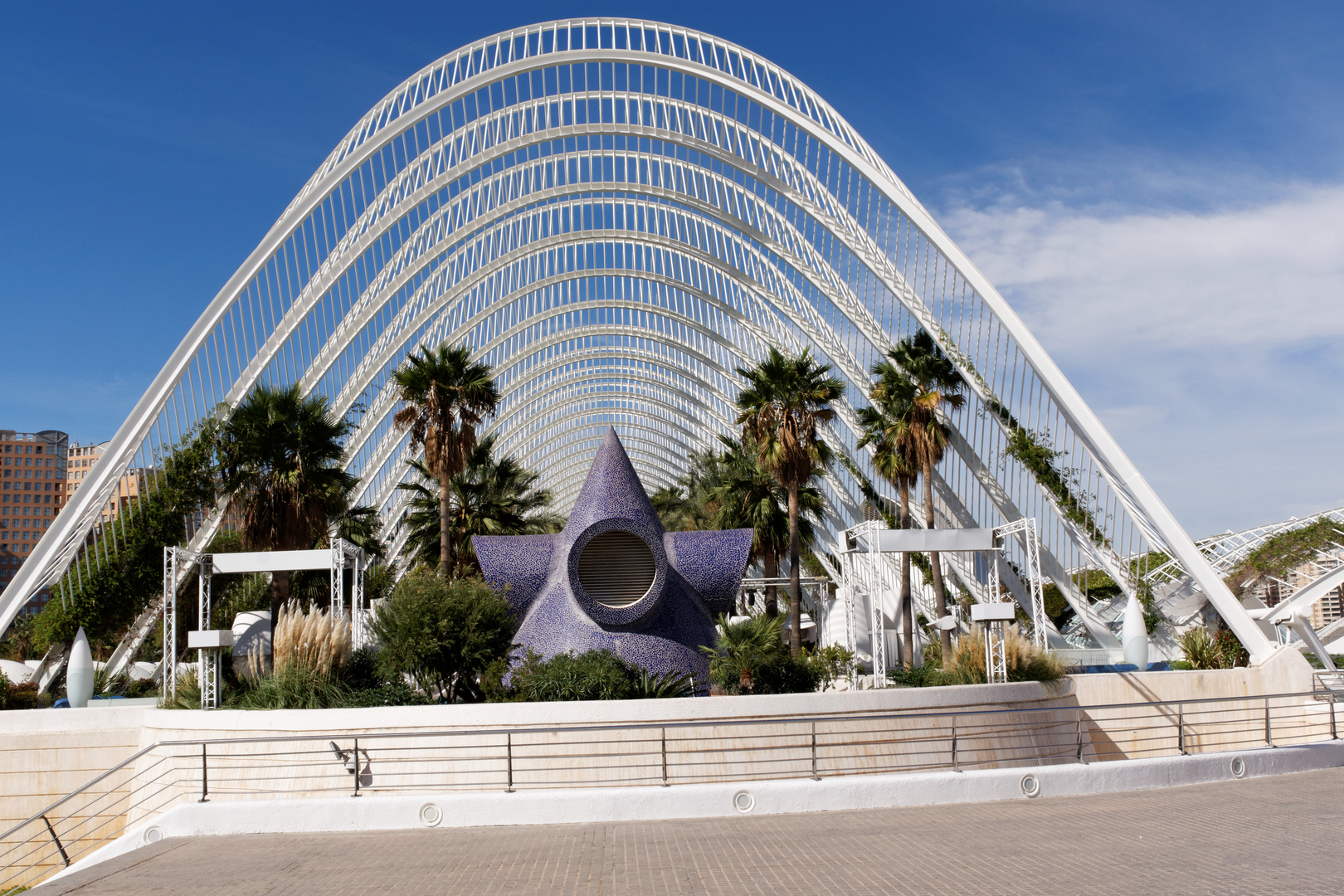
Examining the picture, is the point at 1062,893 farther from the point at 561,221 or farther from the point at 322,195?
the point at 561,221

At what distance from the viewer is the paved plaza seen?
320 inches

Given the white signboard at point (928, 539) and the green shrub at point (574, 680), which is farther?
the white signboard at point (928, 539)

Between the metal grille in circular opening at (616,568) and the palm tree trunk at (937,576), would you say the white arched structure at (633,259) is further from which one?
the metal grille in circular opening at (616,568)

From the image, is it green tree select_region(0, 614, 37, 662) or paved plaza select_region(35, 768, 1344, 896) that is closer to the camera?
paved plaza select_region(35, 768, 1344, 896)

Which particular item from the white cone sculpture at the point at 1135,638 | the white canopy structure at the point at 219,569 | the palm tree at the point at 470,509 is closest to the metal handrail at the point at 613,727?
the white canopy structure at the point at 219,569

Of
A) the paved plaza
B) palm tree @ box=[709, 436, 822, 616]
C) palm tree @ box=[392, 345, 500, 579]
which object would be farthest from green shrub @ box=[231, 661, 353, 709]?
palm tree @ box=[709, 436, 822, 616]

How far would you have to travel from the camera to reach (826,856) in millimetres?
9156

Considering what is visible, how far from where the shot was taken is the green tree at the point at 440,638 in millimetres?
18547

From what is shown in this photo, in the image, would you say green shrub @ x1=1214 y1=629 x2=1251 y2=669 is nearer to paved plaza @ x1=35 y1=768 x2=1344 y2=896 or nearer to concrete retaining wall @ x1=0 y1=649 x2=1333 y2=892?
concrete retaining wall @ x1=0 y1=649 x2=1333 y2=892

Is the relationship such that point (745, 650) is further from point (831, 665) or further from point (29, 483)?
point (29, 483)

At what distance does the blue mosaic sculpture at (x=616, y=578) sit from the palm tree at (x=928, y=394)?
996cm

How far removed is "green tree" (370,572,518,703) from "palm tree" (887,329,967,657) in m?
17.8

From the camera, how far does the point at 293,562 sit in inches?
878

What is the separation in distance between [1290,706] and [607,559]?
15.5 meters
